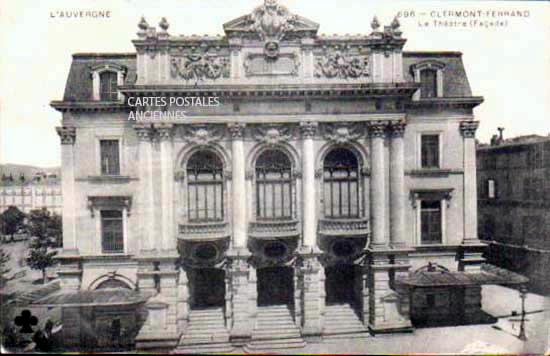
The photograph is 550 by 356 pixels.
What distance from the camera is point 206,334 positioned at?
9031mm

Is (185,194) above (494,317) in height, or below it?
above

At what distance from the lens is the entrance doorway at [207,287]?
9.62 m

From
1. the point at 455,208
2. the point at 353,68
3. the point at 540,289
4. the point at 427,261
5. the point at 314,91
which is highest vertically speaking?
the point at 353,68

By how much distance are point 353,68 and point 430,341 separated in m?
7.03

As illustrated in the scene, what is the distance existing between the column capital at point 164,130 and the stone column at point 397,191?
18.6 feet

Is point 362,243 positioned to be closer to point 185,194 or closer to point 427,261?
point 427,261

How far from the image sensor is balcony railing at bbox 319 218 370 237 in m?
9.38

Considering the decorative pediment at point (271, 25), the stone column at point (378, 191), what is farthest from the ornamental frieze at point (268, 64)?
the stone column at point (378, 191)

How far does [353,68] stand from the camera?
9.41 m

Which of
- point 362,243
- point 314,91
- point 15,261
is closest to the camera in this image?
point 15,261

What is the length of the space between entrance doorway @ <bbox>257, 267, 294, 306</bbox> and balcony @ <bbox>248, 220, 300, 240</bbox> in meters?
1.12

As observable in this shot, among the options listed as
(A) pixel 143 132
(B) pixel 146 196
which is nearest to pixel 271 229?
(B) pixel 146 196

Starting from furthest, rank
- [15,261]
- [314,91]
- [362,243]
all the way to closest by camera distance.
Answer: [362,243]
[314,91]
[15,261]

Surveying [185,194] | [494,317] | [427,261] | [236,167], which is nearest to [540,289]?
[494,317]
